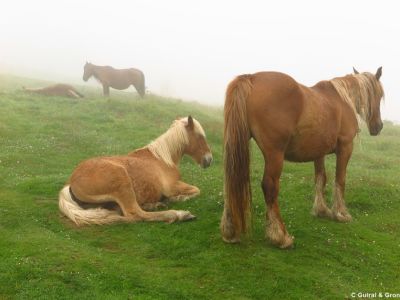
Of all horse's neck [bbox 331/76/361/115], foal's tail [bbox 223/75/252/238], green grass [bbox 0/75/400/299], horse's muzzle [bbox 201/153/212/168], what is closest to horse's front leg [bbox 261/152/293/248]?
green grass [bbox 0/75/400/299]

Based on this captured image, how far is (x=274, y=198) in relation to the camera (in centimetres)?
786

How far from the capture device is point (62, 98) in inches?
1080

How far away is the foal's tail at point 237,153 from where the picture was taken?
7625 mm

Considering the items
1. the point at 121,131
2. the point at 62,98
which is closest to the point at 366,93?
the point at 121,131

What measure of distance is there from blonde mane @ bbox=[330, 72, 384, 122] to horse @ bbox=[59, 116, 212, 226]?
13.9 feet

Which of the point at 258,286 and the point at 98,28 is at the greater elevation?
the point at 98,28

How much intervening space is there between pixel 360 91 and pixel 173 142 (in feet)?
15.3

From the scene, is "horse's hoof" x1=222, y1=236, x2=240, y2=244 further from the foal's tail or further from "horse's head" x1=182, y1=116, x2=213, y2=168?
"horse's head" x1=182, y1=116, x2=213, y2=168

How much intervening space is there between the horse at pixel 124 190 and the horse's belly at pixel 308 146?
2652 millimetres

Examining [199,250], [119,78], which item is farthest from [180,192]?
[119,78]

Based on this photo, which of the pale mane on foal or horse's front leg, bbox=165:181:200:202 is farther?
the pale mane on foal

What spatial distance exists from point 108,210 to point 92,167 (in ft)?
3.29

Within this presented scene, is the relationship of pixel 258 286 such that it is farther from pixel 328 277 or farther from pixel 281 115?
pixel 281 115

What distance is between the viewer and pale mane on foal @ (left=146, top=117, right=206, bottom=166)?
36.8ft
